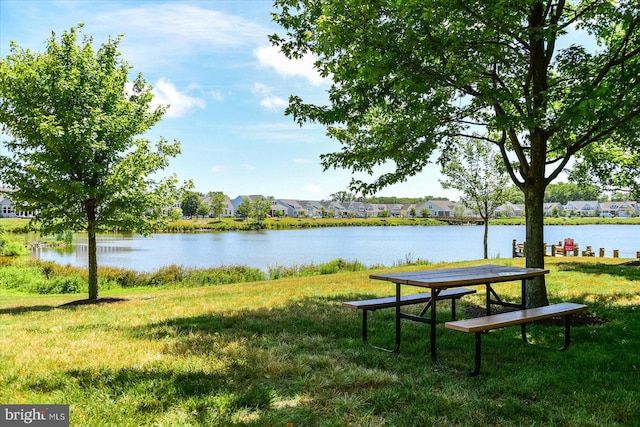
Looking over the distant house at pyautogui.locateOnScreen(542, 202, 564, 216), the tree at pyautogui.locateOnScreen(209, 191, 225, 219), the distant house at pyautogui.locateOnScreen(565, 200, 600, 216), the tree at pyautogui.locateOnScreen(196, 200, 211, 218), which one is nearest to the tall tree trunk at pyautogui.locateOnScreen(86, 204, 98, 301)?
the tree at pyautogui.locateOnScreen(209, 191, 225, 219)

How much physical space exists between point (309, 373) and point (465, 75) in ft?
16.6

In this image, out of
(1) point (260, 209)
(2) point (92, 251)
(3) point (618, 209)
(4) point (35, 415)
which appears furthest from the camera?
(3) point (618, 209)

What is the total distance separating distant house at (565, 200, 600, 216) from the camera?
134750 mm

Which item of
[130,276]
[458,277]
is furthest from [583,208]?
[458,277]

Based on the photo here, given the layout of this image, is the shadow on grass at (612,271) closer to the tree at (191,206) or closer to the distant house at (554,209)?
the tree at (191,206)

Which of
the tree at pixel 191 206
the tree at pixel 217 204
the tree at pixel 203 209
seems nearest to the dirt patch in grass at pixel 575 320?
the tree at pixel 217 204

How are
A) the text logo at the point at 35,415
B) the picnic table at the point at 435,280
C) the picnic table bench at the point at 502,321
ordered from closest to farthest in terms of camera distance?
the text logo at the point at 35,415 < the picnic table bench at the point at 502,321 < the picnic table at the point at 435,280

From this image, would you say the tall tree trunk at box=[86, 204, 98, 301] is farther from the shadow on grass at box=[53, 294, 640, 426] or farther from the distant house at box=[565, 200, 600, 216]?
the distant house at box=[565, 200, 600, 216]

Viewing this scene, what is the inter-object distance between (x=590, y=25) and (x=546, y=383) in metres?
7.18

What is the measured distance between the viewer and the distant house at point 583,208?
135 meters

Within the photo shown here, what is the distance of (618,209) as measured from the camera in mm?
131125

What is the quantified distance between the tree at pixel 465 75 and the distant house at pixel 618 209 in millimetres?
141044

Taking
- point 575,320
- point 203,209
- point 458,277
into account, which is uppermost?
point 203,209

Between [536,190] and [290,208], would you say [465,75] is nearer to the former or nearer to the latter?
[536,190]
